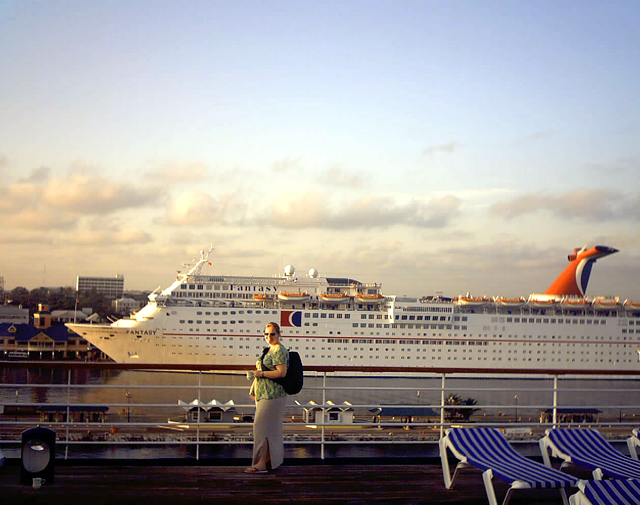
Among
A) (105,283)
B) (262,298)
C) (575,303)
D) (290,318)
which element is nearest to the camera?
(290,318)

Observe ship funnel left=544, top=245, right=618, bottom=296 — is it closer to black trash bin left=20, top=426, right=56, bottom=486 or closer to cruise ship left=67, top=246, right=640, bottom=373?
cruise ship left=67, top=246, right=640, bottom=373

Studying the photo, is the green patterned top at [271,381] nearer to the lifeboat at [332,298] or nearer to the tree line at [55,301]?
the lifeboat at [332,298]

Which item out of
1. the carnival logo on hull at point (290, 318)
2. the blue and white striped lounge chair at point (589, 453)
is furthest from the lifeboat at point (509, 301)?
the blue and white striped lounge chair at point (589, 453)

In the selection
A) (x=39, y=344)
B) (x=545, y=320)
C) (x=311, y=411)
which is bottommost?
(x=39, y=344)

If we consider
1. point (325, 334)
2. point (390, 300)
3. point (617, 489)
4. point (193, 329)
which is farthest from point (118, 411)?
point (617, 489)

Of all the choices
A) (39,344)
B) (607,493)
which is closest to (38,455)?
(607,493)

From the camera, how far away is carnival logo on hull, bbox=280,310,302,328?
23500mm

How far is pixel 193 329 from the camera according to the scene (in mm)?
22984

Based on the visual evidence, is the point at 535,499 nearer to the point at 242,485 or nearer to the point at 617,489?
the point at 617,489

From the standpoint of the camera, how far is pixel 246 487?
2713 mm

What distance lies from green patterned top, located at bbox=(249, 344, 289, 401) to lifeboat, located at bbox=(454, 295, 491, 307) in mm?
22255

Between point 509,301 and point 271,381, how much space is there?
76.4 ft

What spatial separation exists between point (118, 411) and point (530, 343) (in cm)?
1508

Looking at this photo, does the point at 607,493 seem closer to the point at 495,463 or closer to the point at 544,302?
the point at 495,463
